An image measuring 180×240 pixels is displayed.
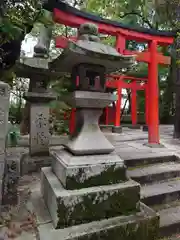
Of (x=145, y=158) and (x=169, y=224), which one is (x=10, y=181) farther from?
(x=145, y=158)

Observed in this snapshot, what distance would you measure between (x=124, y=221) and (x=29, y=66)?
9.96 ft

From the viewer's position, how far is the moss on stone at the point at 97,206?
1996 mm

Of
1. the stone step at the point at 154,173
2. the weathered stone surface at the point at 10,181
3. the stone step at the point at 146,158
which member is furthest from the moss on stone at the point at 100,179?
the stone step at the point at 146,158

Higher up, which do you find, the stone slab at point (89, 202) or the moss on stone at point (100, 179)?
the moss on stone at point (100, 179)

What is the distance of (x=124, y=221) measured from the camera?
210 centimetres

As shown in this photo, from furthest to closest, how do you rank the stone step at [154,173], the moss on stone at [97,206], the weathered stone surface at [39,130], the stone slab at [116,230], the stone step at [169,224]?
the weathered stone surface at [39,130] < the stone step at [154,173] < the stone step at [169,224] < the moss on stone at [97,206] < the stone slab at [116,230]

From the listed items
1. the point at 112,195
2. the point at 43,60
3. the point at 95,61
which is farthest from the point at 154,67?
the point at 112,195

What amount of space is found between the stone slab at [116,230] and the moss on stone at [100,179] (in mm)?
400

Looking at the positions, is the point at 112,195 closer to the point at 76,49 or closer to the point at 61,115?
the point at 76,49

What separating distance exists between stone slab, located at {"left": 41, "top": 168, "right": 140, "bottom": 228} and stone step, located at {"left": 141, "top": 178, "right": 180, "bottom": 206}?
2.46ft

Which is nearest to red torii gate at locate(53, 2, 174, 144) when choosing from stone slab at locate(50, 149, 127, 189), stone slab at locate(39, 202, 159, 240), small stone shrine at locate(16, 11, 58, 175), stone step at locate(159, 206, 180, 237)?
small stone shrine at locate(16, 11, 58, 175)

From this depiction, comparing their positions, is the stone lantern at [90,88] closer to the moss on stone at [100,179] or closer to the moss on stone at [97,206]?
the moss on stone at [100,179]

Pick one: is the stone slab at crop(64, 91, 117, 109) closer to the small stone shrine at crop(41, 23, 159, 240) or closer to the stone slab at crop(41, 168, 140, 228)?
the small stone shrine at crop(41, 23, 159, 240)

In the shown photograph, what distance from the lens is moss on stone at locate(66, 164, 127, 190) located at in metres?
2.13
